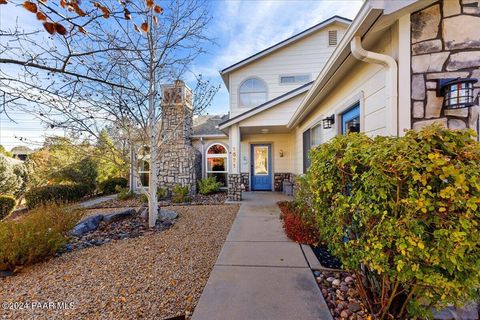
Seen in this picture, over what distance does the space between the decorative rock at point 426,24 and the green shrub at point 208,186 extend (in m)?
8.48

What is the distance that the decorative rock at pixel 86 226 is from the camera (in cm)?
482

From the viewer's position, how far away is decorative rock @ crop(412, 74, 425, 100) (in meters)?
2.25

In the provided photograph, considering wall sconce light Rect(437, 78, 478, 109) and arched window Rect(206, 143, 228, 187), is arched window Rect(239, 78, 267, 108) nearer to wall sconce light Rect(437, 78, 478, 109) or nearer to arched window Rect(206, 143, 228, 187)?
arched window Rect(206, 143, 228, 187)

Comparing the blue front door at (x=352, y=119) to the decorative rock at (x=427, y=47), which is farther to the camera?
the blue front door at (x=352, y=119)

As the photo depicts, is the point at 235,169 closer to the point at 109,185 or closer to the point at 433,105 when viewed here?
the point at 433,105

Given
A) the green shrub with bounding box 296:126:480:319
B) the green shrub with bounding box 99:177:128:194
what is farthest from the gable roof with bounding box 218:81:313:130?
the green shrub with bounding box 99:177:128:194

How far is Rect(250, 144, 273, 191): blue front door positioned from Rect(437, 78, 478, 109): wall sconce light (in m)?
8.30

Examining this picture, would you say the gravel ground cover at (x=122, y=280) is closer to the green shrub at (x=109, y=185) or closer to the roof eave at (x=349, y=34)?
the roof eave at (x=349, y=34)

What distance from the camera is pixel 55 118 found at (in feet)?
13.3

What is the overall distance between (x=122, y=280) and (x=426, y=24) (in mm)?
4900

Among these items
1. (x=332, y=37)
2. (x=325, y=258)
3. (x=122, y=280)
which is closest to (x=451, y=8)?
(x=325, y=258)

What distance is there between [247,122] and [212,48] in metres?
2.87

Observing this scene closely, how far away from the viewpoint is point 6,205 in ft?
25.5

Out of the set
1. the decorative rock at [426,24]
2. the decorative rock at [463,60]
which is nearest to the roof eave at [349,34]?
the decorative rock at [426,24]
